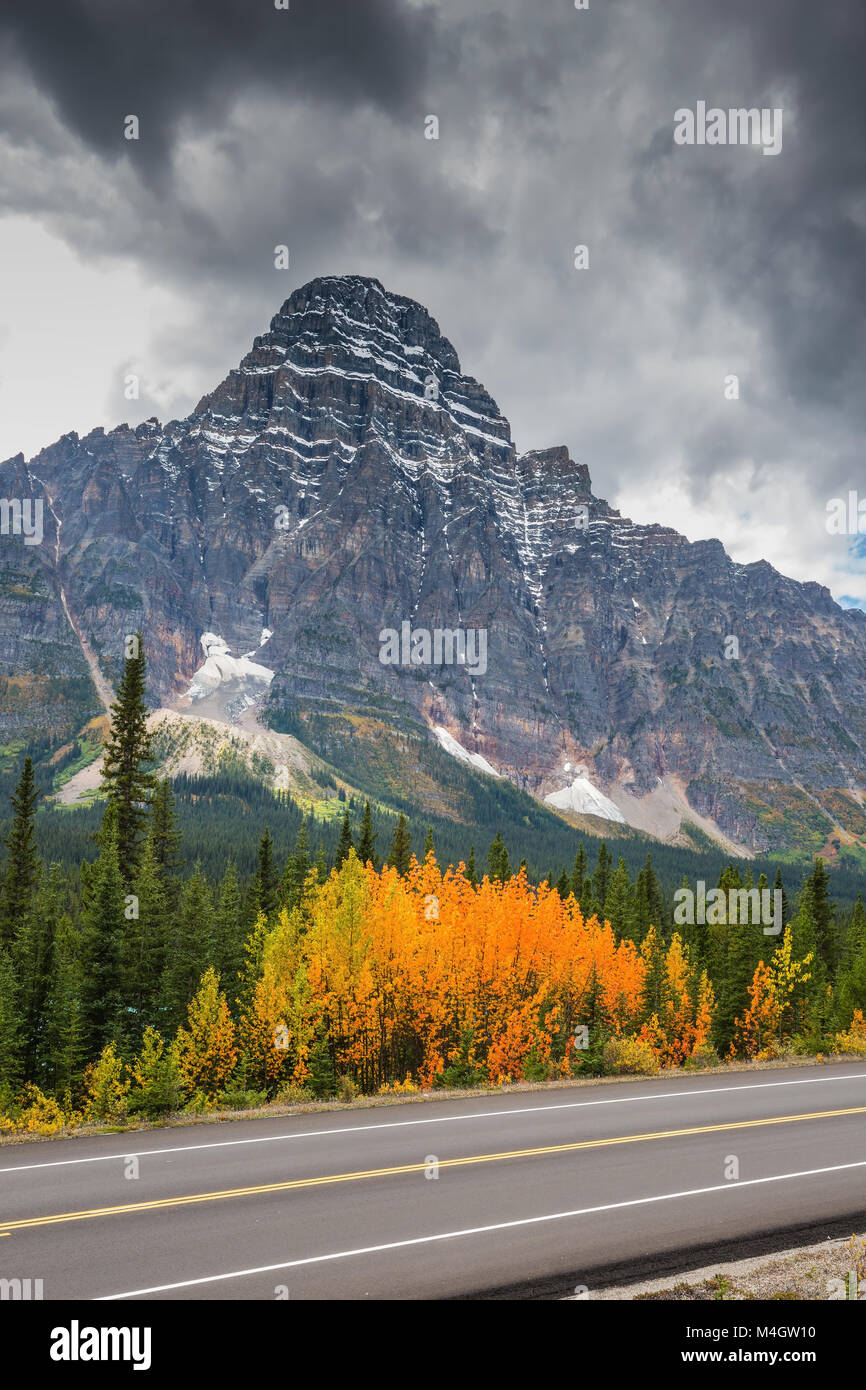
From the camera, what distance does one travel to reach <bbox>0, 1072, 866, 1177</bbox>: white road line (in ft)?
49.8

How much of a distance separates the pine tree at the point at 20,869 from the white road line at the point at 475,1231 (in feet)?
149

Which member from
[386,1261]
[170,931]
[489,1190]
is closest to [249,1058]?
[170,931]

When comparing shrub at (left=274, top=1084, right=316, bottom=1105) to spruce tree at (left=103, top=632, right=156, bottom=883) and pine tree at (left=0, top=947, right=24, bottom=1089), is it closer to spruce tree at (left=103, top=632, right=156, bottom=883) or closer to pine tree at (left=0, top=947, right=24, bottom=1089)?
pine tree at (left=0, top=947, right=24, bottom=1089)

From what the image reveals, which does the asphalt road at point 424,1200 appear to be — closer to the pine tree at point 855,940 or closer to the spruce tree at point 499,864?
the pine tree at point 855,940

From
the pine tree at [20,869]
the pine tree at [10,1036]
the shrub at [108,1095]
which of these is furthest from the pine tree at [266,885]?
the shrub at [108,1095]

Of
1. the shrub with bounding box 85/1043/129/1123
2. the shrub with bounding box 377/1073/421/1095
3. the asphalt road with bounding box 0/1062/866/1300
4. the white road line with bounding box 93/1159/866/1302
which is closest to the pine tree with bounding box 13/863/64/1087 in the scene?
the shrub with bounding box 85/1043/129/1123

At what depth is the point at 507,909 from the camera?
121ft

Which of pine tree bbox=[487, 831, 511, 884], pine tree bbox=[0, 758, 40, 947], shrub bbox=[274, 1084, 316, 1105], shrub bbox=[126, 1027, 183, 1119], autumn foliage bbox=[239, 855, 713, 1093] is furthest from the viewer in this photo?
pine tree bbox=[487, 831, 511, 884]

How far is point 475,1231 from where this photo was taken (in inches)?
444

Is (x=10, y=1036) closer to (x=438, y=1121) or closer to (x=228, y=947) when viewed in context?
(x=228, y=947)

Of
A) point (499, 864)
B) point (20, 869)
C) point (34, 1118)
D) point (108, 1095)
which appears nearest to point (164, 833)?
point (20, 869)

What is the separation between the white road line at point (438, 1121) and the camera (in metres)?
15.2

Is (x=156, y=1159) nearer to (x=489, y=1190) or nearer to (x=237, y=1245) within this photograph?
(x=237, y=1245)

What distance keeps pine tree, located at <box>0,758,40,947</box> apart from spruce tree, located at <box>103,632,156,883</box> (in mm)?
12266
